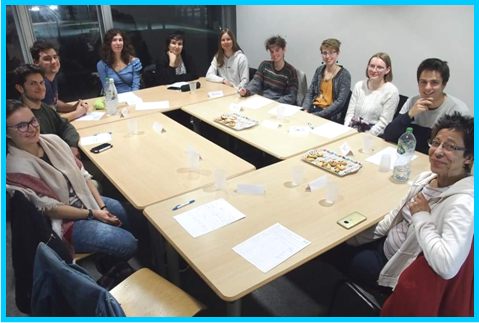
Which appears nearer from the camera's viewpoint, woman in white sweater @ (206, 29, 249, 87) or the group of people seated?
the group of people seated

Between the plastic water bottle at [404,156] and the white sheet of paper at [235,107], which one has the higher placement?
the plastic water bottle at [404,156]

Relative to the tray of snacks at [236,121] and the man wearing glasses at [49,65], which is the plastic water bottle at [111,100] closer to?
the man wearing glasses at [49,65]

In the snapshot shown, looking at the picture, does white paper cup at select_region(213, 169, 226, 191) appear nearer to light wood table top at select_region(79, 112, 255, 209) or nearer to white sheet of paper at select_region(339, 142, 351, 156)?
light wood table top at select_region(79, 112, 255, 209)

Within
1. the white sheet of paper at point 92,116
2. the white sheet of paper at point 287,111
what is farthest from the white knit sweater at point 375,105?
the white sheet of paper at point 92,116

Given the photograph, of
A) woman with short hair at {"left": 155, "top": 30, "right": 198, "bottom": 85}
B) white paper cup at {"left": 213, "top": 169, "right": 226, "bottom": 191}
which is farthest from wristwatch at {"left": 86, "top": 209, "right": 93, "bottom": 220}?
woman with short hair at {"left": 155, "top": 30, "right": 198, "bottom": 85}

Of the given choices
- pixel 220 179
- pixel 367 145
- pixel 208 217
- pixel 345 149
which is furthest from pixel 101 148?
pixel 367 145

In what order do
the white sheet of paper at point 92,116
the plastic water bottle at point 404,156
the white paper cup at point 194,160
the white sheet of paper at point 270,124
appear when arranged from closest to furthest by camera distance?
the plastic water bottle at point 404,156 < the white paper cup at point 194,160 < the white sheet of paper at point 270,124 < the white sheet of paper at point 92,116

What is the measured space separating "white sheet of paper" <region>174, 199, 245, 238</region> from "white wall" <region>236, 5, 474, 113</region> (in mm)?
3088

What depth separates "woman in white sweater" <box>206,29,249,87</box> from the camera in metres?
4.13

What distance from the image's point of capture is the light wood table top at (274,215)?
1.41 m

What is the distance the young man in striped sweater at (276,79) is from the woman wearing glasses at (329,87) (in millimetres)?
207

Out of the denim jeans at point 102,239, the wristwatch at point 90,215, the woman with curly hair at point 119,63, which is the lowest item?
the denim jeans at point 102,239

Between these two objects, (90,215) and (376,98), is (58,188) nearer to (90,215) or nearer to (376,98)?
(90,215)

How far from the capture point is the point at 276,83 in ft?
12.4
